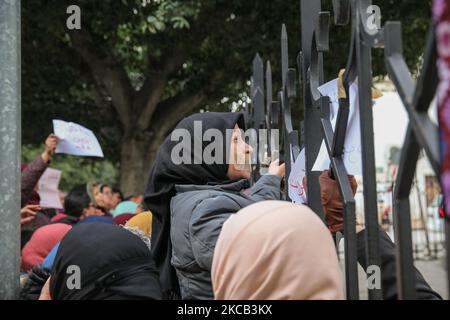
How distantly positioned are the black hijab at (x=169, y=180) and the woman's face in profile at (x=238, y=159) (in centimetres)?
2

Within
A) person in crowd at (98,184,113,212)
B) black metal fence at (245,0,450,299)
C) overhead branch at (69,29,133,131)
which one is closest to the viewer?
black metal fence at (245,0,450,299)

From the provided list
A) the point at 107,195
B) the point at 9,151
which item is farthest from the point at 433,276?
the point at 9,151

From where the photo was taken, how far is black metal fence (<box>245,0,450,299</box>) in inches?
55.5

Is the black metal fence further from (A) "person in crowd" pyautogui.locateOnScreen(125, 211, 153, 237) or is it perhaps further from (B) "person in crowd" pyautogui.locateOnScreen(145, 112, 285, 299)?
(A) "person in crowd" pyautogui.locateOnScreen(125, 211, 153, 237)

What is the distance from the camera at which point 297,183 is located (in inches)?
109

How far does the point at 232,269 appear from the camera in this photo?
64.4 inches

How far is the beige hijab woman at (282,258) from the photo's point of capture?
1547mm

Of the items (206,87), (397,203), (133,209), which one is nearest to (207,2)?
(206,87)

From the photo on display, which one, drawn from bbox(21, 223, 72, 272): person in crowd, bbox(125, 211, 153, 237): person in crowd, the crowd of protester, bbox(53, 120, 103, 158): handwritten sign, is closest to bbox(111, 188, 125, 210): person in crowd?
bbox(53, 120, 103, 158): handwritten sign

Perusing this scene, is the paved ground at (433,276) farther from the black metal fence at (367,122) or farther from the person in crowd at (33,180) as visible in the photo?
the black metal fence at (367,122)

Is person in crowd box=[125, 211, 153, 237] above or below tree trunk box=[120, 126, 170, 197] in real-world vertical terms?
below

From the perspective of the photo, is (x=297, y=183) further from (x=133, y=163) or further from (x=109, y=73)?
(x=133, y=163)

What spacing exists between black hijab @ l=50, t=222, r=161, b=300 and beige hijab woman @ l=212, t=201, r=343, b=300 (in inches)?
18.1
